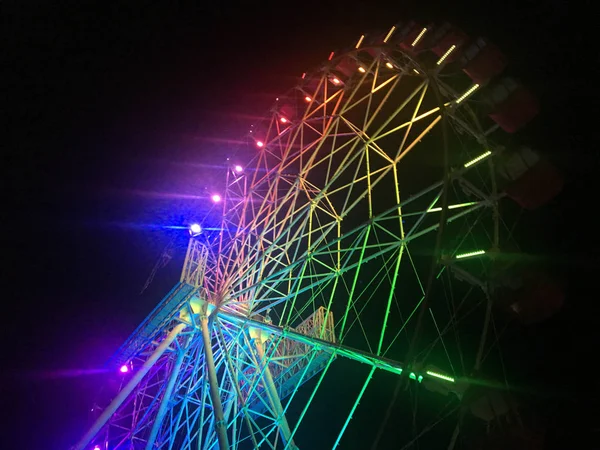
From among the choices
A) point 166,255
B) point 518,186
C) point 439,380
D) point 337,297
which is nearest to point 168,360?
point 166,255

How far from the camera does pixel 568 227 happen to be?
582cm

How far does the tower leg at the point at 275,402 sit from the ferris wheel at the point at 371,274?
0.23 feet

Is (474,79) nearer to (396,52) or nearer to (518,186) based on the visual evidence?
(518,186)

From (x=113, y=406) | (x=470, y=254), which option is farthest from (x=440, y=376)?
(x=113, y=406)

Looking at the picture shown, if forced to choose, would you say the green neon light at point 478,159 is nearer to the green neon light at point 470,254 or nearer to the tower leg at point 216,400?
the green neon light at point 470,254

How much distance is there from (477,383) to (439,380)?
36.0 inches

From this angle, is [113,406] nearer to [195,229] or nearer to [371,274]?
[195,229]

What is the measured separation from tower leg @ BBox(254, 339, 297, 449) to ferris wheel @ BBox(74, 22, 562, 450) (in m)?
0.07

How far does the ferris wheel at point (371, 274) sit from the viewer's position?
20.0 feet

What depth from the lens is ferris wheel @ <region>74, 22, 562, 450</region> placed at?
20.0ft

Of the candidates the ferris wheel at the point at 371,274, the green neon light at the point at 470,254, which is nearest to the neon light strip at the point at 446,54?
the ferris wheel at the point at 371,274

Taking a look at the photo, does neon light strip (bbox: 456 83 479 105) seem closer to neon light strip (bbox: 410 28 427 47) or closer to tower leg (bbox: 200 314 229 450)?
neon light strip (bbox: 410 28 427 47)

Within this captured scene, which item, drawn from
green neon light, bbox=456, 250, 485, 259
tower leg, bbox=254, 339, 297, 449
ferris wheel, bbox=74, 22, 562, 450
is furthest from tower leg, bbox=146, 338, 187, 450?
green neon light, bbox=456, 250, 485, 259

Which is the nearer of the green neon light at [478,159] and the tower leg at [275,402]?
the green neon light at [478,159]
